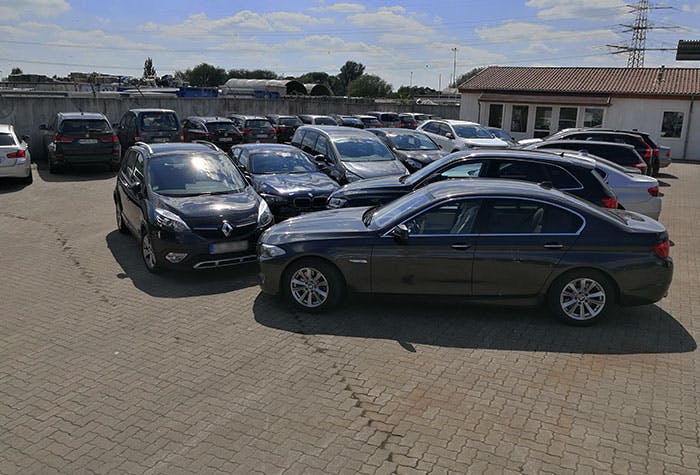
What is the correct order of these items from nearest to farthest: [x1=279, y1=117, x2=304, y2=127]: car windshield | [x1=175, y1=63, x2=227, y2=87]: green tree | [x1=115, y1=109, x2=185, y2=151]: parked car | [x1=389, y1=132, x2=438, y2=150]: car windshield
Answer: [x1=389, y1=132, x2=438, y2=150]: car windshield
[x1=115, y1=109, x2=185, y2=151]: parked car
[x1=279, y1=117, x2=304, y2=127]: car windshield
[x1=175, y1=63, x2=227, y2=87]: green tree

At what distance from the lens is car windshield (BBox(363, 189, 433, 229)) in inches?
252

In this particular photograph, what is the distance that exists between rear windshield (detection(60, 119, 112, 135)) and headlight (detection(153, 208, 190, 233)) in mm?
10554

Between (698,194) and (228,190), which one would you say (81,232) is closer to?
(228,190)

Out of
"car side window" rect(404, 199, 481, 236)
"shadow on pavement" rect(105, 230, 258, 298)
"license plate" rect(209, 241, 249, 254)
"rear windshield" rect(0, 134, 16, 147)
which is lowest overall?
"shadow on pavement" rect(105, 230, 258, 298)

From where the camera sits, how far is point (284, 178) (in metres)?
10.5

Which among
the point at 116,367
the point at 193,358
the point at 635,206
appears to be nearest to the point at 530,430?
the point at 193,358

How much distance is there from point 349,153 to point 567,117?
21.9 m

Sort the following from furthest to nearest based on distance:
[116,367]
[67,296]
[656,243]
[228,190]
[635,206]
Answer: [635,206] → [228,190] → [67,296] → [656,243] → [116,367]

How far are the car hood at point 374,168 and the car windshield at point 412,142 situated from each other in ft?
11.8

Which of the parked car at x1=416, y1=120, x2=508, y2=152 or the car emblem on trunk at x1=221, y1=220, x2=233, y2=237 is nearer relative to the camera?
the car emblem on trunk at x1=221, y1=220, x2=233, y2=237

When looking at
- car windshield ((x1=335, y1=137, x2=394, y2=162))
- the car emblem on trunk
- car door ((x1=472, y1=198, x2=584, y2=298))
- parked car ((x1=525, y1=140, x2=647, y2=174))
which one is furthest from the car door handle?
parked car ((x1=525, y1=140, x2=647, y2=174))

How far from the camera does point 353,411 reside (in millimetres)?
4574

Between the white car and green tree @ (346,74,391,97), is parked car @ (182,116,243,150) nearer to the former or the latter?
the white car

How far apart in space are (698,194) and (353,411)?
16.1 m
